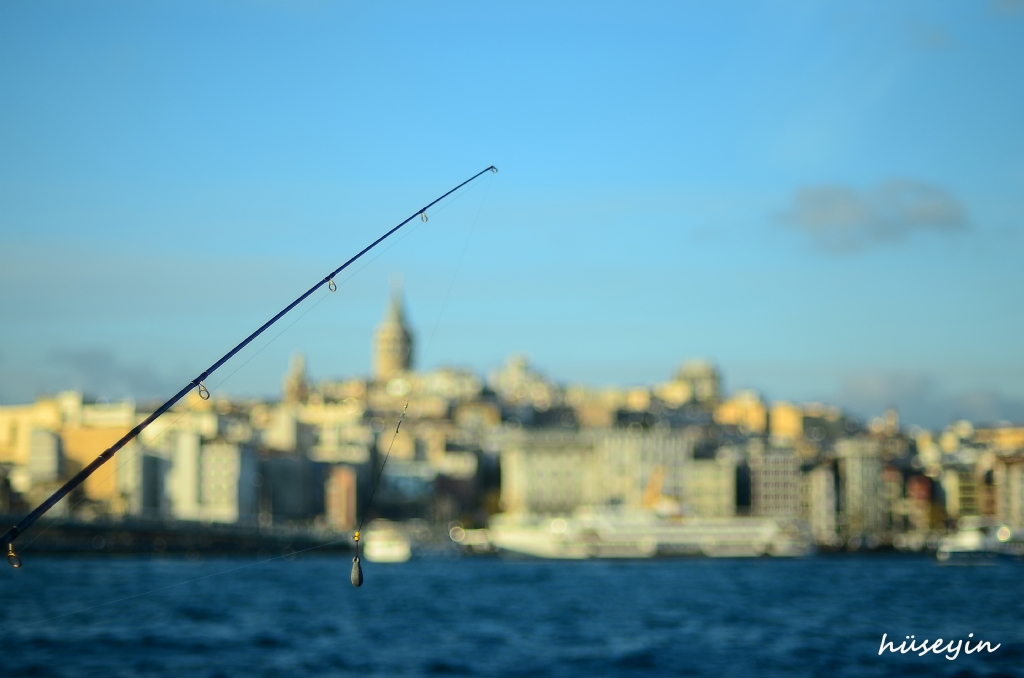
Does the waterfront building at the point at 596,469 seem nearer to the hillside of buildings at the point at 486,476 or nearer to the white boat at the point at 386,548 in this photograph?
the hillside of buildings at the point at 486,476

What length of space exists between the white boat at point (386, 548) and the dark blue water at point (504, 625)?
22.0 metres

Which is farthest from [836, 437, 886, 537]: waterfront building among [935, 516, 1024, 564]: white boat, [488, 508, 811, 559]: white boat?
[488, 508, 811, 559]: white boat

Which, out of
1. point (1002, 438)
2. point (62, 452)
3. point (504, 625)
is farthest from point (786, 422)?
point (504, 625)

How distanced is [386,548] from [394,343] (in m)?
85.7

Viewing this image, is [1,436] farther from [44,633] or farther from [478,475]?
[44,633]

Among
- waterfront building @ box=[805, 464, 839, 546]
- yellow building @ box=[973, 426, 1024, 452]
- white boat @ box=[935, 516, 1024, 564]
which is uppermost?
yellow building @ box=[973, 426, 1024, 452]

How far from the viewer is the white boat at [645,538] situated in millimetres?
77688

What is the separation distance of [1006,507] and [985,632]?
73154 millimetres

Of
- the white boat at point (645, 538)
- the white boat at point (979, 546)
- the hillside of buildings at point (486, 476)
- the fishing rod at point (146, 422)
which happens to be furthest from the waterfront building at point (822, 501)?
the fishing rod at point (146, 422)

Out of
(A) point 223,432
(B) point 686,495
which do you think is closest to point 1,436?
(A) point 223,432

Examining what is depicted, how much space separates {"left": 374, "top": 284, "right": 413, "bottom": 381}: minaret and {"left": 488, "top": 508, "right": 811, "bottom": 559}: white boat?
263ft

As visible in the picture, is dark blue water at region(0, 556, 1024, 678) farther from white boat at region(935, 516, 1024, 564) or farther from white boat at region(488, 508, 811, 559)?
white boat at region(935, 516, 1024, 564)

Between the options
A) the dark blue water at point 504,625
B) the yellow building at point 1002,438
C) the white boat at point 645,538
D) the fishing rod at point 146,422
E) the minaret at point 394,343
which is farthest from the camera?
the minaret at point 394,343

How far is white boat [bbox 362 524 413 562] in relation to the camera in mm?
77125
